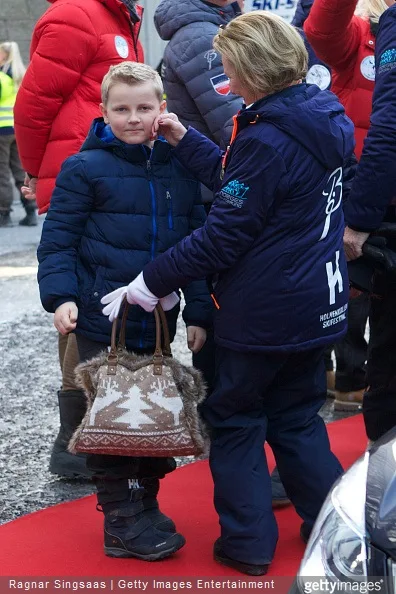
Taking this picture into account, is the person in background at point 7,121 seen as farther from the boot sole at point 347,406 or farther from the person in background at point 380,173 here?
the person in background at point 380,173

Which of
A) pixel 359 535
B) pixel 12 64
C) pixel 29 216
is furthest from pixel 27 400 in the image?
pixel 12 64

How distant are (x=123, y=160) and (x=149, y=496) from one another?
1184mm

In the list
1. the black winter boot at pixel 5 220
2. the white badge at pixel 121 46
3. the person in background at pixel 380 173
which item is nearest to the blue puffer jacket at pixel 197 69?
the white badge at pixel 121 46

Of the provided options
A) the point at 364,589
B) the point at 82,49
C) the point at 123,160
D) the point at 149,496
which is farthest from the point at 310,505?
the point at 82,49

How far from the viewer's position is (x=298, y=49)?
128 inches

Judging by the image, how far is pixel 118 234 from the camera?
3.49m

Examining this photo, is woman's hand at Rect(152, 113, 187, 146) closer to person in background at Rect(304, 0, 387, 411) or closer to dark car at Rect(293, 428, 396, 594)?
person in background at Rect(304, 0, 387, 411)

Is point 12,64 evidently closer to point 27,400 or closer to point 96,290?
point 27,400

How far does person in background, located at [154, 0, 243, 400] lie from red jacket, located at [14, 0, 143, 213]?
0.20 metres

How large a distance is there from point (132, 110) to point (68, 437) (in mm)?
1473

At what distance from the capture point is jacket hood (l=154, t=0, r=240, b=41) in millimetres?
4273

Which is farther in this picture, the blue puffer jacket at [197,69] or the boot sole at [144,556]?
the blue puffer jacket at [197,69]

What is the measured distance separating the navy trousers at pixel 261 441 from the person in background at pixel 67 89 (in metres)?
0.90

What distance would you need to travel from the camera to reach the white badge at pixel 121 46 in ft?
14.0
